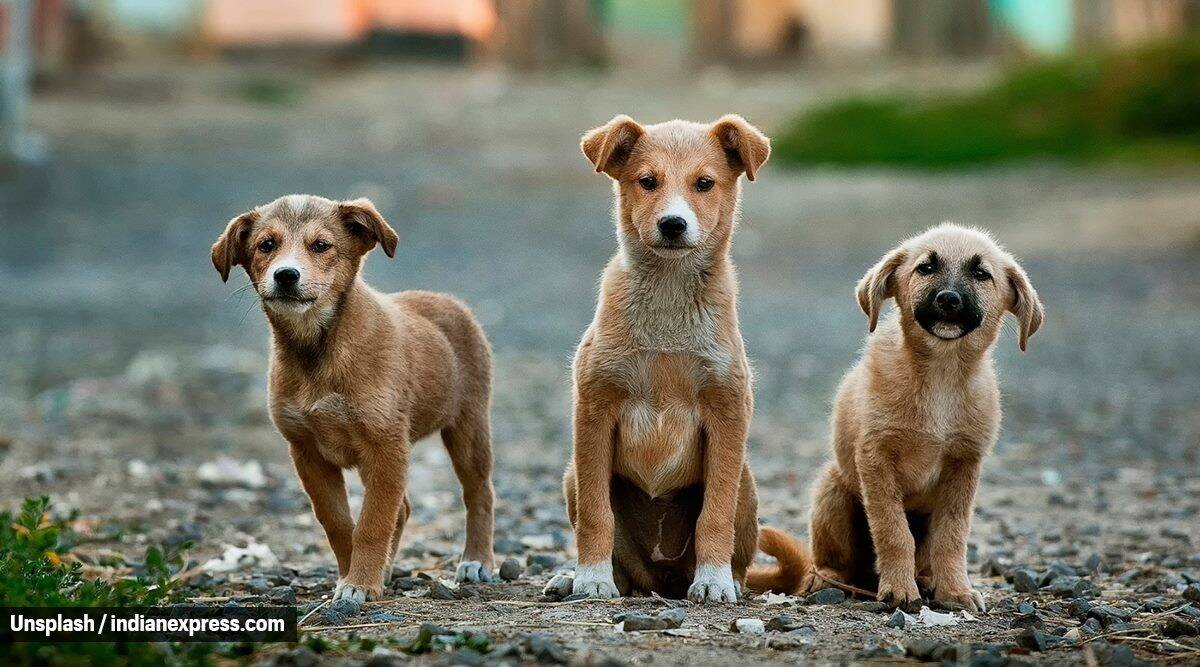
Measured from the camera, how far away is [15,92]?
2064 cm

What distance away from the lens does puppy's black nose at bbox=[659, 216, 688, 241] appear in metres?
5.71

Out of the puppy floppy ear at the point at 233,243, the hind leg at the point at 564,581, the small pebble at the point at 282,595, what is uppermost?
the puppy floppy ear at the point at 233,243

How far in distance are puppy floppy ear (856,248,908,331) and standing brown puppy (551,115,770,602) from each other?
53 cm

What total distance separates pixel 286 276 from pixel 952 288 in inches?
96.5

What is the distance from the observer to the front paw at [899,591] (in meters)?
5.79

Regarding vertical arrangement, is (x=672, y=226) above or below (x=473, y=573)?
above

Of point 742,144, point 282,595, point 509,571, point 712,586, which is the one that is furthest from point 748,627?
point 282,595

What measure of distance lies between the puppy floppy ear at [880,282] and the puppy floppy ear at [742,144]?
2.00 ft

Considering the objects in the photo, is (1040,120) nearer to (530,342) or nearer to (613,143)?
(530,342)

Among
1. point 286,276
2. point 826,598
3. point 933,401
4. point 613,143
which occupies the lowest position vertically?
point 826,598

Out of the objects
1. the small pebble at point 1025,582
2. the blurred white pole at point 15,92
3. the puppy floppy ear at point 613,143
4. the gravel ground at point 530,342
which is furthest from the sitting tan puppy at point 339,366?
the blurred white pole at point 15,92

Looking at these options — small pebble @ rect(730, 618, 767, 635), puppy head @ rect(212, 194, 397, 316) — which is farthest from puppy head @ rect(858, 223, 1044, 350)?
puppy head @ rect(212, 194, 397, 316)

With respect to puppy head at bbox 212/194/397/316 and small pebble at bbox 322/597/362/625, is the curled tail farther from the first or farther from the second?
puppy head at bbox 212/194/397/316

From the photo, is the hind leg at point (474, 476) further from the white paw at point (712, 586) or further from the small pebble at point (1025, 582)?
the small pebble at point (1025, 582)
